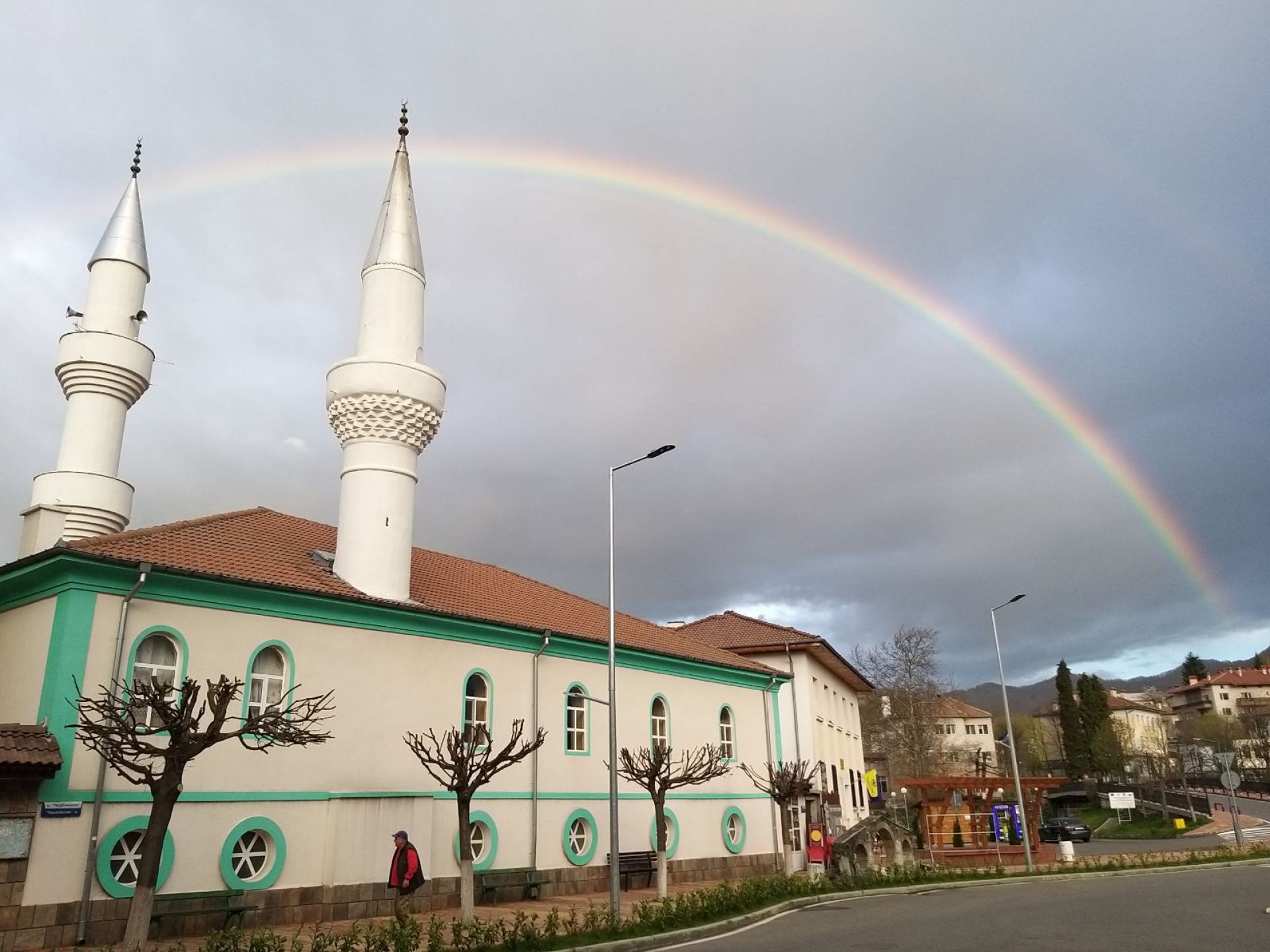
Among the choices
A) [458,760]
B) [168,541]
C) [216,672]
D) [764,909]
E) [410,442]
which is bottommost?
[764,909]

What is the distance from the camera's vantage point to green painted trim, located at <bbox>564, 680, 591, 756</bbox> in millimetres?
22938

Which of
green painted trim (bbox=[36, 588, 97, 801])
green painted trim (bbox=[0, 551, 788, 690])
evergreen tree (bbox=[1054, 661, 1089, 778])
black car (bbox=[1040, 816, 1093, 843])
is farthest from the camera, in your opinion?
evergreen tree (bbox=[1054, 661, 1089, 778])

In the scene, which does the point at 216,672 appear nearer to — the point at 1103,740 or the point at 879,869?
→ the point at 879,869

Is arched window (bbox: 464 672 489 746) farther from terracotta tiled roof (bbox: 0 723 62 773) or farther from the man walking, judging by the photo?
terracotta tiled roof (bbox: 0 723 62 773)

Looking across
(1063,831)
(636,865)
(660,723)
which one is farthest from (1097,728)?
(636,865)

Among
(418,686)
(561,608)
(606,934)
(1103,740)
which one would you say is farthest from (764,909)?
(1103,740)

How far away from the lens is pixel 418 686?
1986cm

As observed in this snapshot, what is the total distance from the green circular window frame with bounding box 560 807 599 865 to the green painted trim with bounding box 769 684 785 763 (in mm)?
9326

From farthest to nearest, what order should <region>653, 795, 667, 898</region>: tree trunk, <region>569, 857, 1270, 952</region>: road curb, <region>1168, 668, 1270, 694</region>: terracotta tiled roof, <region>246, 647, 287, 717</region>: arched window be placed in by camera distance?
<region>1168, 668, 1270, 694</region>: terracotta tiled roof → <region>653, 795, 667, 898</region>: tree trunk → <region>246, 647, 287, 717</region>: arched window → <region>569, 857, 1270, 952</region>: road curb

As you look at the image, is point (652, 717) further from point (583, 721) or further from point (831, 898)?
point (831, 898)

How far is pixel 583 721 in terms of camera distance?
23.7 meters

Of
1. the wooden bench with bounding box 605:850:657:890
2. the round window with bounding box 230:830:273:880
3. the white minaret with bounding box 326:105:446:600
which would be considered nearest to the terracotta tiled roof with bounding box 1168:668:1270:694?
the wooden bench with bounding box 605:850:657:890

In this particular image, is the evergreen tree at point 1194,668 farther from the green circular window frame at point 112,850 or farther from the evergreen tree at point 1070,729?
the green circular window frame at point 112,850

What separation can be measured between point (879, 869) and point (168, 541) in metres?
18.7
